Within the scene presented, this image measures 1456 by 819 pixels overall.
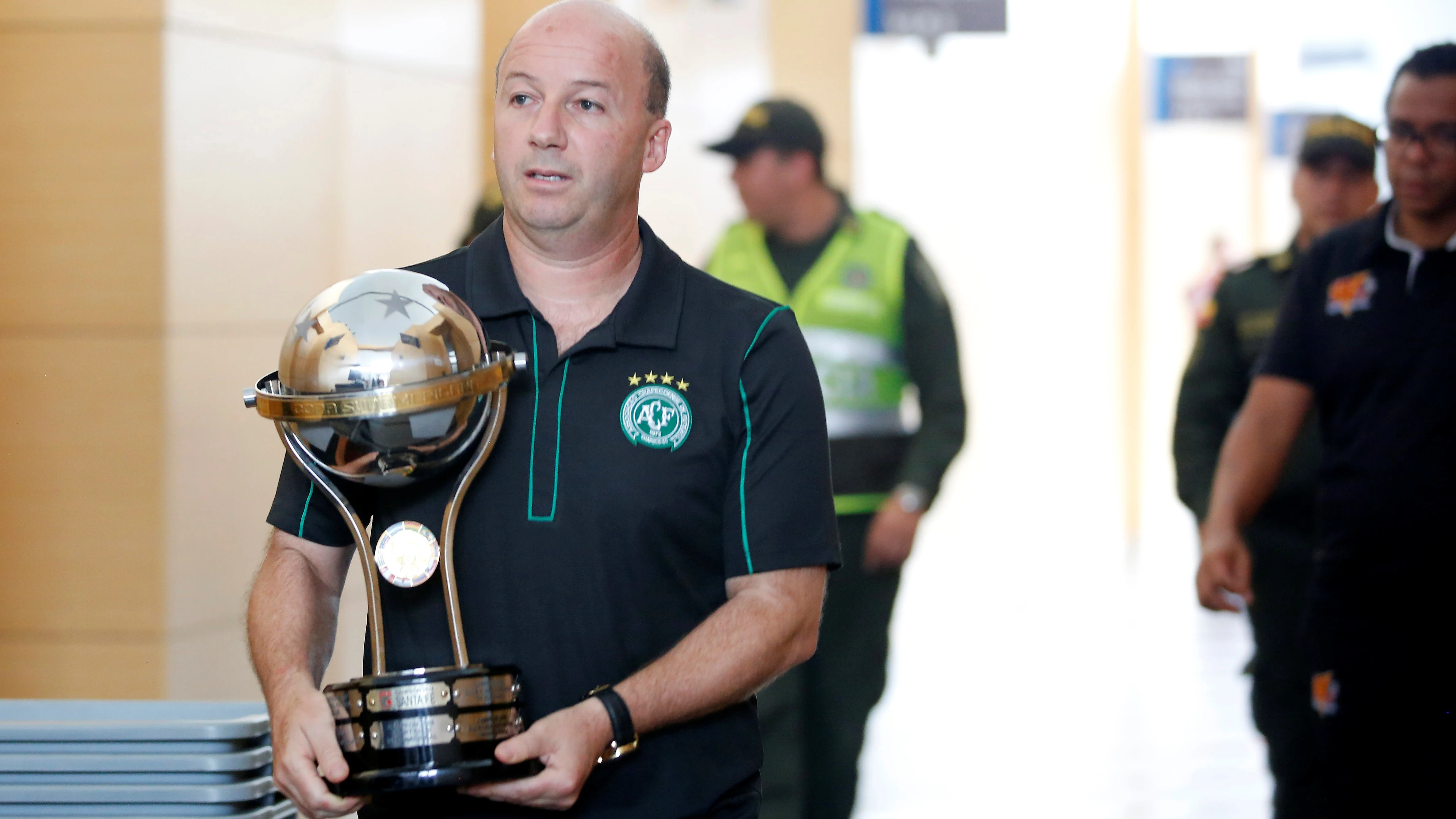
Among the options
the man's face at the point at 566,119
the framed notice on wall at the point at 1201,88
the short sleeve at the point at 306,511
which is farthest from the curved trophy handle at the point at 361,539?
the framed notice on wall at the point at 1201,88

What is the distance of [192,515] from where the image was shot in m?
3.42

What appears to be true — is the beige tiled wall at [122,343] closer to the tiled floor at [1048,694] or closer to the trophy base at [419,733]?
the tiled floor at [1048,694]

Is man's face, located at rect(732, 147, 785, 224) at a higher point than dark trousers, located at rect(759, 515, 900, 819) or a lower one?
higher

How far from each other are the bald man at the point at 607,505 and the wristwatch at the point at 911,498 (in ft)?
6.25

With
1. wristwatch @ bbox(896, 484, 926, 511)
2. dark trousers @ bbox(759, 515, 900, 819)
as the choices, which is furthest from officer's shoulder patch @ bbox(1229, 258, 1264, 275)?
dark trousers @ bbox(759, 515, 900, 819)

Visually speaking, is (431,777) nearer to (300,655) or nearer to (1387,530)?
(300,655)

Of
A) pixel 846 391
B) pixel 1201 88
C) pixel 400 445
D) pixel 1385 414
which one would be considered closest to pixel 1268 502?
pixel 1385 414

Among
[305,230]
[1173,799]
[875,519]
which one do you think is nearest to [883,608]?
[875,519]

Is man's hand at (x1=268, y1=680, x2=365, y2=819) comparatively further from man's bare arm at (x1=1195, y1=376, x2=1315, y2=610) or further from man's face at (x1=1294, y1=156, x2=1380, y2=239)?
man's face at (x1=1294, y1=156, x2=1380, y2=239)

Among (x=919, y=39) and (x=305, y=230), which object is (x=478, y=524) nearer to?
(x=305, y=230)

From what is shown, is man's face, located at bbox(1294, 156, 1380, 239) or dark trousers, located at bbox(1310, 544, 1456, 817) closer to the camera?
dark trousers, located at bbox(1310, 544, 1456, 817)

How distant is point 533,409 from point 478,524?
0.40ft

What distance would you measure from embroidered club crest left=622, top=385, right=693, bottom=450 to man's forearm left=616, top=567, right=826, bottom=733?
16 cm

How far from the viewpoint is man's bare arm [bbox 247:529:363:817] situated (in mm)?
1429
